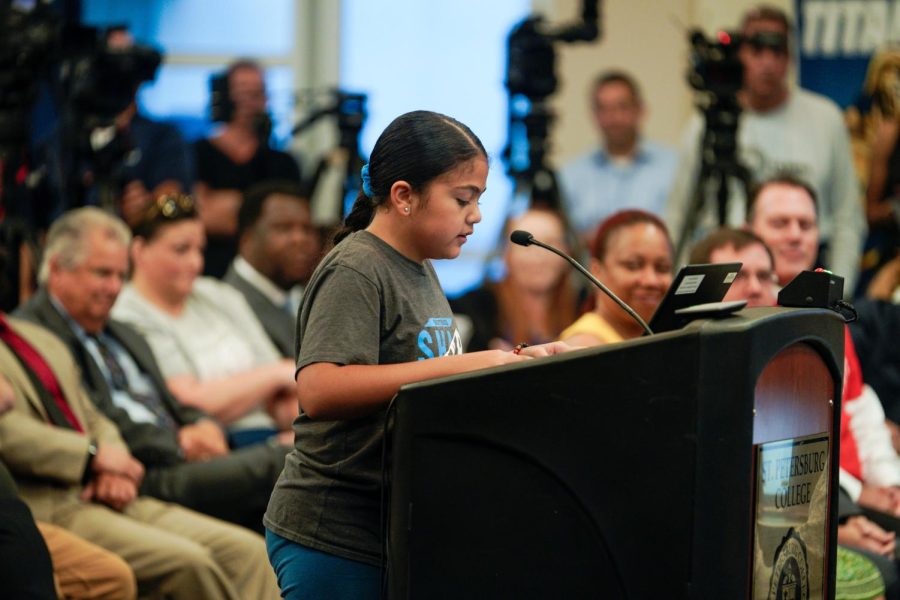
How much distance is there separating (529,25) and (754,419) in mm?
3454

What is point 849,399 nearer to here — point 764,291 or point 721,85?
point 764,291

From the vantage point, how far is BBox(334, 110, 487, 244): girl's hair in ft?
5.83

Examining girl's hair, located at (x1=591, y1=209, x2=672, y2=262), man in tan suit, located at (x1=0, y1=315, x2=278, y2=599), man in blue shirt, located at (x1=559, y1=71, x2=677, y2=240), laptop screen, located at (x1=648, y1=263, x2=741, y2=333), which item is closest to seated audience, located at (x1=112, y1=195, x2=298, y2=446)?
man in tan suit, located at (x1=0, y1=315, x2=278, y2=599)

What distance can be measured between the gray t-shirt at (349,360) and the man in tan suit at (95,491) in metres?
1.34

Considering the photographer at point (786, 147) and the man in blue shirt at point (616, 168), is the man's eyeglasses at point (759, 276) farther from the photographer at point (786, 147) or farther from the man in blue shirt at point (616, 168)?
the man in blue shirt at point (616, 168)

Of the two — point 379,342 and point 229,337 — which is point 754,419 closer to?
point 379,342

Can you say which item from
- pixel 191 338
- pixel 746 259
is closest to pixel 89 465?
pixel 191 338

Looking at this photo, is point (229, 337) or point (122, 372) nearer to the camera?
point (122, 372)

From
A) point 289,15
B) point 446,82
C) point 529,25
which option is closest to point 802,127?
point 529,25

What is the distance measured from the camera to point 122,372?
3711mm

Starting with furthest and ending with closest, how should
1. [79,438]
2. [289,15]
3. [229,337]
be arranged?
[289,15] → [229,337] → [79,438]

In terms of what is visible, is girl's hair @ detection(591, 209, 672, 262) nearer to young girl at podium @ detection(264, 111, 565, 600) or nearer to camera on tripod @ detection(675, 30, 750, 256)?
camera on tripod @ detection(675, 30, 750, 256)

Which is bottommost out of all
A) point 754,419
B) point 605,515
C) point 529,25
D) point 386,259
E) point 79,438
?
point 79,438

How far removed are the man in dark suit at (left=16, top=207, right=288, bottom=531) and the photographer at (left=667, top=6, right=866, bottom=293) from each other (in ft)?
6.62
